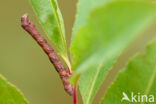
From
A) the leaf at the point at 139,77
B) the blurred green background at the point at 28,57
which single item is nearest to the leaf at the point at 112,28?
the leaf at the point at 139,77

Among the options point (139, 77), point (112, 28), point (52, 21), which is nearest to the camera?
point (112, 28)

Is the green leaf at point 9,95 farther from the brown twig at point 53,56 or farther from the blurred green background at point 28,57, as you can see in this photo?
the blurred green background at point 28,57

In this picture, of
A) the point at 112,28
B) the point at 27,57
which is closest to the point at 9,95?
the point at 112,28

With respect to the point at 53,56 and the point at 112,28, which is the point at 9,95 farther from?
the point at 112,28

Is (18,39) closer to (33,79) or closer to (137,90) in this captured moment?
(33,79)

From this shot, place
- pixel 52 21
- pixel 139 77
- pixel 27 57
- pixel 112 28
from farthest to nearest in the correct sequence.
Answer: pixel 27 57 → pixel 52 21 → pixel 139 77 → pixel 112 28

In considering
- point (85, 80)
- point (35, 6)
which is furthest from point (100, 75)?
point (35, 6)

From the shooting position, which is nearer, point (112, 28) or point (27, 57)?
point (112, 28)
